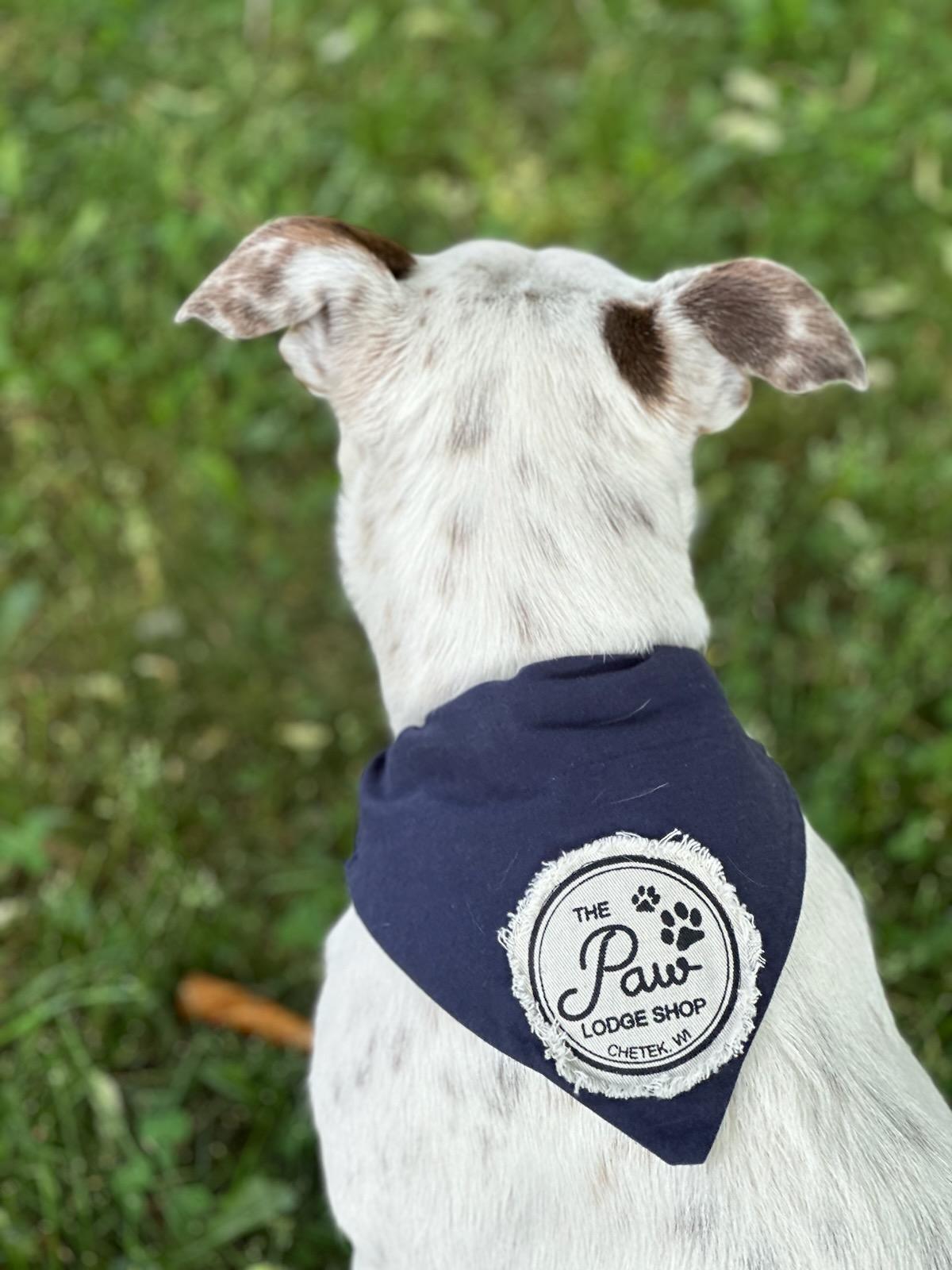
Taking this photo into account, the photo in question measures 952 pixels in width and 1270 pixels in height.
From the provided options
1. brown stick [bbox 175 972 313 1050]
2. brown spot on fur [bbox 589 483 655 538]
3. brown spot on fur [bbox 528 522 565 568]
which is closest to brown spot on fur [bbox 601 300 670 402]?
brown spot on fur [bbox 589 483 655 538]

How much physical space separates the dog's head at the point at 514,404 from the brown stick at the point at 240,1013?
136 cm

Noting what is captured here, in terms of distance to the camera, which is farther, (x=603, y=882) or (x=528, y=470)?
(x=528, y=470)

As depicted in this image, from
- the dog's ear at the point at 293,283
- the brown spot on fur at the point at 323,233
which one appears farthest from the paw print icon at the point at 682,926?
the brown spot on fur at the point at 323,233

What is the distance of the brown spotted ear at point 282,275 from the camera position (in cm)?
232

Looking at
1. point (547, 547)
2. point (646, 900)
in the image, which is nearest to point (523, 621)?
point (547, 547)

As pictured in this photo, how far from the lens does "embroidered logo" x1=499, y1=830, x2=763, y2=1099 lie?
186 centimetres

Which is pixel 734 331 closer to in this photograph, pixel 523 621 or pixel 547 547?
pixel 547 547

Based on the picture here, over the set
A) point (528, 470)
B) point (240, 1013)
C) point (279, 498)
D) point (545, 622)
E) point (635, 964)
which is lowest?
point (240, 1013)

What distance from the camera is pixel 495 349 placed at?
225 centimetres

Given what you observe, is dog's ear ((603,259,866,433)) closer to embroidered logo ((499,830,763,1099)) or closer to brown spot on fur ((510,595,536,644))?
brown spot on fur ((510,595,536,644))

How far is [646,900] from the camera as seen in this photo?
1.90 m

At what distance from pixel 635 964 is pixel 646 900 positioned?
0.32 ft

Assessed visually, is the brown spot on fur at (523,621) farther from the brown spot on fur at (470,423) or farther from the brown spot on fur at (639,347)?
the brown spot on fur at (639,347)

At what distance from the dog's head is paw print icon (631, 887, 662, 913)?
0.43 m
